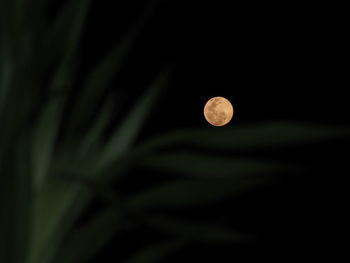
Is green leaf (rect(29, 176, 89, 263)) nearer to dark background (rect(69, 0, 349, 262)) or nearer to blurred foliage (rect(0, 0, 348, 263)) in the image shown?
blurred foliage (rect(0, 0, 348, 263))

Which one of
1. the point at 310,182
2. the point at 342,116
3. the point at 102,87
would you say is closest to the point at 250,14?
the point at 342,116

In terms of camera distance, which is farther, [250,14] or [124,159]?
[250,14]

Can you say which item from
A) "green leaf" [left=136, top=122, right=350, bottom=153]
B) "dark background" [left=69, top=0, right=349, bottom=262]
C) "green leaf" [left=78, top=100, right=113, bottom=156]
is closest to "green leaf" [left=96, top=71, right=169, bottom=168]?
"green leaf" [left=78, top=100, right=113, bottom=156]

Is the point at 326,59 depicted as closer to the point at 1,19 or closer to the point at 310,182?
the point at 310,182

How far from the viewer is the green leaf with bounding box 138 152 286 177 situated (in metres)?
0.46

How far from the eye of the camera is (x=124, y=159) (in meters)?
0.44

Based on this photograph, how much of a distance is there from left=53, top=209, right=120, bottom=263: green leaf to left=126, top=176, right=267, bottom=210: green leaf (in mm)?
26

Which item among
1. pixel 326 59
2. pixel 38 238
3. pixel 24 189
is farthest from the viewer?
pixel 326 59

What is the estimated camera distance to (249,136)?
1.50ft

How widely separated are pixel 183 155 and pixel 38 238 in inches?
5.4

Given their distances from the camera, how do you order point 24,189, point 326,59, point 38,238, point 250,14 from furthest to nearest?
point 326,59
point 250,14
point 38,238
point 24,189

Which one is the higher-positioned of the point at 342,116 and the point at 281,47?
the point at 281,47

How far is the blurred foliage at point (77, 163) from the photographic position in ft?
1.23

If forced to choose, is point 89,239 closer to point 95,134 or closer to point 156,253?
point 156,253
